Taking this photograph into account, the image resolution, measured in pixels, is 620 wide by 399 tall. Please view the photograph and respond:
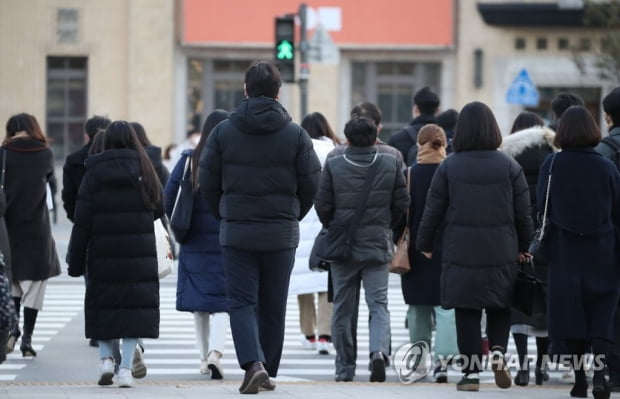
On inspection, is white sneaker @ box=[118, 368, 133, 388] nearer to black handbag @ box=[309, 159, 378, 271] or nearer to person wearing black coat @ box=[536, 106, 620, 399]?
black handbag @ box=[309, 159, 378, 271]

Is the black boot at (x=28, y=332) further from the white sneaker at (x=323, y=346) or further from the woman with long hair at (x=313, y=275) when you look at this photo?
the white sneaker at (x=323, y=346)

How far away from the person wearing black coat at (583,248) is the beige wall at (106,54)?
906 inches

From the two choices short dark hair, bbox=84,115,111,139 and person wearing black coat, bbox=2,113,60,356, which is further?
person wearing black coat, bbox=2,113,60,356

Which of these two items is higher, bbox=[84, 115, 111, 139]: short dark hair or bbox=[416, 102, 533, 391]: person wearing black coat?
Answer: bbox=[84, 115, 111, 139]: short dark hair

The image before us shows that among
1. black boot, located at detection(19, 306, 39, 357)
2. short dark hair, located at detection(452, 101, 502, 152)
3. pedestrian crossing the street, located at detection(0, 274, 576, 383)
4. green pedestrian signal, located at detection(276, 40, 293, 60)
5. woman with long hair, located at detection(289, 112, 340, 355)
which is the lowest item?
pedestrian crossing the street, located at detection(0, 274, 576, 383)

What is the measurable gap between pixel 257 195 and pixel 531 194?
3.07 m

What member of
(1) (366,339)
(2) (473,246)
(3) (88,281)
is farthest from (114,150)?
(1) (366,339)

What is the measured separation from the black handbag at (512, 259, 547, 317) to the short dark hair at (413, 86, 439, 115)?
409 cm

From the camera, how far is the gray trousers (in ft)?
38.2

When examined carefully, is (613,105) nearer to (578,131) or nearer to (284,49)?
(578,131)

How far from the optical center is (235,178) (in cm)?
980

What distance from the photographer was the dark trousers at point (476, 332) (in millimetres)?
10375

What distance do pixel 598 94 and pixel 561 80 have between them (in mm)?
809

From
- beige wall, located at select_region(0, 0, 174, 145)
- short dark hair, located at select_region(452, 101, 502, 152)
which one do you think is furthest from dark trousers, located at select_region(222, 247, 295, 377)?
beige wall, located at select_region(0, 0, 174, 145)
